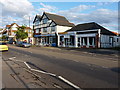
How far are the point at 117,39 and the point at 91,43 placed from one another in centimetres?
1008

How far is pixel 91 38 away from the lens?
26.1 metres

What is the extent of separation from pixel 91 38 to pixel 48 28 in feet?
55.4

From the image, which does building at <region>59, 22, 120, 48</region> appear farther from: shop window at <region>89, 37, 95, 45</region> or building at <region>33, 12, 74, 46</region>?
building at <region>33, 12, 74, 46</region>

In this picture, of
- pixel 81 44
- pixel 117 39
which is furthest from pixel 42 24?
pixel 117 39

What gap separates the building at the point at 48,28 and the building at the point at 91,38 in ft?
13.6

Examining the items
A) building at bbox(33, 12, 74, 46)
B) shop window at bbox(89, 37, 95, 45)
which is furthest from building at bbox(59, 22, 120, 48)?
building at bbox(33, 12, 74, 46)

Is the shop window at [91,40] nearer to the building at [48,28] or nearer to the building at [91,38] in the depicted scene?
the building at [91,38]

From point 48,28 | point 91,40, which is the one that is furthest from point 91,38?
point 48,28

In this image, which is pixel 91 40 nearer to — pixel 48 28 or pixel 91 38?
pixel 91 38

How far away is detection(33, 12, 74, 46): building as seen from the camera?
117ft

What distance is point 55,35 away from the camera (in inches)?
1388

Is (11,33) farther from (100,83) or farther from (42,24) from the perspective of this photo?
(100,83)

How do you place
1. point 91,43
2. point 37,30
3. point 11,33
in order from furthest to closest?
point 11,33 → point 37,30 → point 91,43

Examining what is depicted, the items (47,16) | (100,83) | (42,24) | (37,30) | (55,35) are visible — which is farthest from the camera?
(37,30)
